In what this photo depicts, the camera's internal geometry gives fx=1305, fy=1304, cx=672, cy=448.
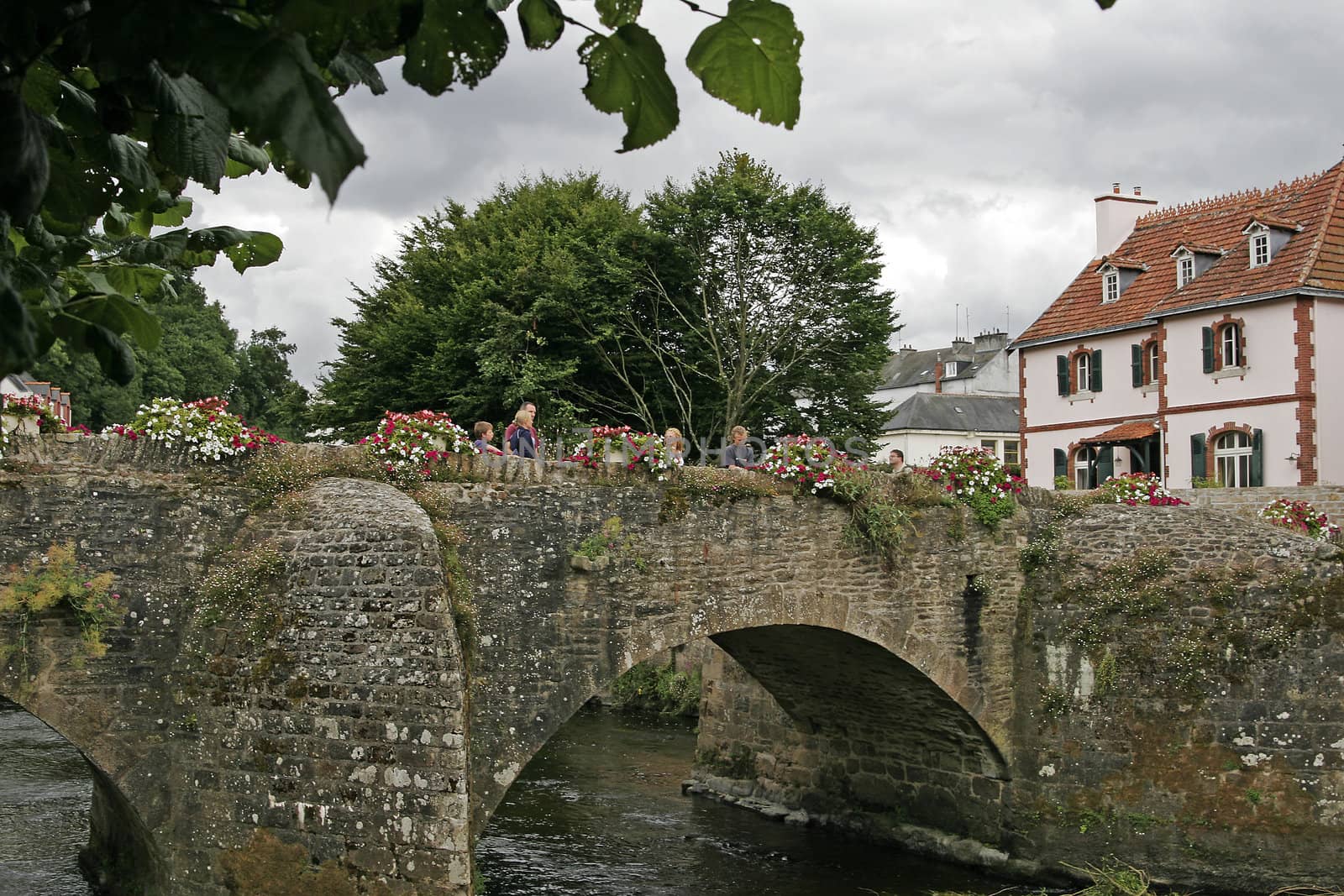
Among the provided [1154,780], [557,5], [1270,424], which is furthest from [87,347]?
[1270,424]

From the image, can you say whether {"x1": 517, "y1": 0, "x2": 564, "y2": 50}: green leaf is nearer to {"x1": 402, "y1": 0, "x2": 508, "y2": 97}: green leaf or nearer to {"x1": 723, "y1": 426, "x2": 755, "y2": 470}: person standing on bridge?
{"x1": 402, "y1": 0, "x2": 508, "y2": 97}: green leaf

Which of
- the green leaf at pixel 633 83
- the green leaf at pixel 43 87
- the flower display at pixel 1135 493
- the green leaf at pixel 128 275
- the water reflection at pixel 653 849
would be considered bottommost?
the water reflection at pixel 653 849

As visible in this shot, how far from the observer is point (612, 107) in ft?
7.05

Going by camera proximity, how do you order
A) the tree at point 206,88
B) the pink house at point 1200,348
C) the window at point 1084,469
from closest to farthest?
the tree at point 206,88 → the pink house at point 1200,348 → the window at point 1084,469

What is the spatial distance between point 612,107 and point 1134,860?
47.8 feet

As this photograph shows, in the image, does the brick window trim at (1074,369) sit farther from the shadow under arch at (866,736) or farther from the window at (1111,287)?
the shadow under arch at (866,736)

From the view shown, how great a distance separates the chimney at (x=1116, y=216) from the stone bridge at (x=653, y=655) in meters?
17.8

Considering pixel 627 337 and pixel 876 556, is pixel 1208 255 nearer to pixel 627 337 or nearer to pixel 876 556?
pixel 627 337

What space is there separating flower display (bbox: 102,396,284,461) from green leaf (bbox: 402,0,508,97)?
885cm

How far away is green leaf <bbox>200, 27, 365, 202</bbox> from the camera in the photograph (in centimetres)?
158

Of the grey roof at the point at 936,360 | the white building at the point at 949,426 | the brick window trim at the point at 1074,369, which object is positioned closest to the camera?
the brick window trim at the point at 1074,369

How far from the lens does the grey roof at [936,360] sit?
2299 inches

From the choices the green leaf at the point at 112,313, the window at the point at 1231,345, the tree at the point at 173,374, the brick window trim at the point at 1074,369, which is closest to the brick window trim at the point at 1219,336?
the window at the point at 1231,345

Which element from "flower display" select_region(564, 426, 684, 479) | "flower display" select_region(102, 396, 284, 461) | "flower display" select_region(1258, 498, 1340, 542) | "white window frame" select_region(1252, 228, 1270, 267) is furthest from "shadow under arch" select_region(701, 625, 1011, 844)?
"white window frame" select_region(1252, 228, 1270, 267)
